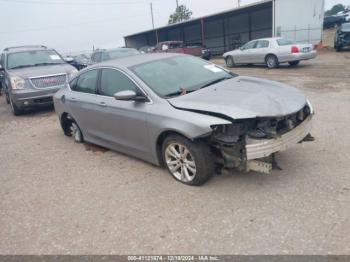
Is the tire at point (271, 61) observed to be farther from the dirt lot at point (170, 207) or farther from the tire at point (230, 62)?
the dirt lot at point (170, 207)

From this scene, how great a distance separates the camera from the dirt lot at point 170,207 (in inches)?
116

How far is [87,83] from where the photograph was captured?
531 cm

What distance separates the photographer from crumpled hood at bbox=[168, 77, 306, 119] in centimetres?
341

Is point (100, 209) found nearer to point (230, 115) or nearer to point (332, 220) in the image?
point (230, 115)

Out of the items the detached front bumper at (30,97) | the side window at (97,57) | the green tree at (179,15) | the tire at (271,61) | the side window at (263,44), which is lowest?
the tire at (271,61)

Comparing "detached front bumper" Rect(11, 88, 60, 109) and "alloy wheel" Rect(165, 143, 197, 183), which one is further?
"detached front bumper" Rect(11, 88, 60, 109)

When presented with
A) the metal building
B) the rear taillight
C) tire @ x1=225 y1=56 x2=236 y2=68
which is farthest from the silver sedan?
the metal building

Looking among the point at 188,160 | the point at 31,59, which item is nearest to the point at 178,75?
the point at 188,160

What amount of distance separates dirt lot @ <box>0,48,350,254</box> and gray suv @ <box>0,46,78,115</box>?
3560mm

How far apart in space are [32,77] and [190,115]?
6578mm

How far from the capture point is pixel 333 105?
710cm

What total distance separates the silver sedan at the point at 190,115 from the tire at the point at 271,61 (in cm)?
1024

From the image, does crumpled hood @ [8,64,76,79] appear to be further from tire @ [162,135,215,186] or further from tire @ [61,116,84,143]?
tire @ [162,135,215,186]

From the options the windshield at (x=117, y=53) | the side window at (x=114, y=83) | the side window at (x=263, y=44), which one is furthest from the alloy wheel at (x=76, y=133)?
the side window at (x=263, y=44)
